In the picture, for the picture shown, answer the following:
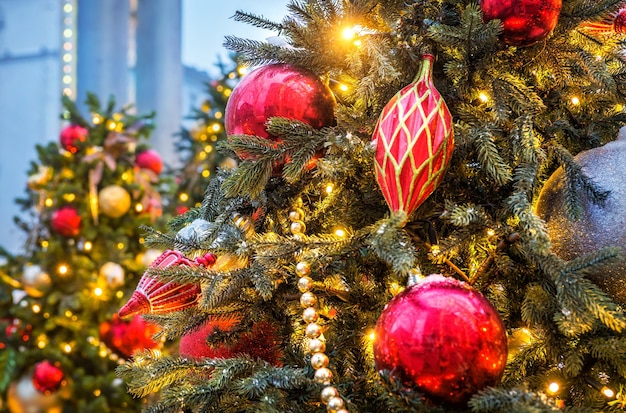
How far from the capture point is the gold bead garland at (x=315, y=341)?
605 mm

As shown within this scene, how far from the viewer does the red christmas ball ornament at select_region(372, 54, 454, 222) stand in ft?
2.00

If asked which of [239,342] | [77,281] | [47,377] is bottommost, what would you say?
[47,377]

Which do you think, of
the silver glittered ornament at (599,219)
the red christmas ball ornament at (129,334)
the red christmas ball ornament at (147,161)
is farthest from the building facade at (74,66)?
the silver glittered ornament at (599,219)

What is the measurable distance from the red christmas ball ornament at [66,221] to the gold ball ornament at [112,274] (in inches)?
6.4

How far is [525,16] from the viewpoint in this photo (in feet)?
2.22

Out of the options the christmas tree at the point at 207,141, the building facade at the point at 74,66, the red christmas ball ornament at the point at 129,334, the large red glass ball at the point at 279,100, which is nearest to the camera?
the large red glass ball at the point at 279,100

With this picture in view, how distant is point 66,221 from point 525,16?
1.70 m

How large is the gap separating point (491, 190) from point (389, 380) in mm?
286

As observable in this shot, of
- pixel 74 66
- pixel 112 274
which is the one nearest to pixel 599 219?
pixel 112 274

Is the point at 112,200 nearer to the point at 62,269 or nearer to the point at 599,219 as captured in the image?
the point at 62,269

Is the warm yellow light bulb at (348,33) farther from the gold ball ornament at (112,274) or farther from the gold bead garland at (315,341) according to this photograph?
the gold ball ornament at (112,274)

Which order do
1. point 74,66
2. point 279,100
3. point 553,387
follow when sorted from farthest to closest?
point 74,66 → point 279,100 → point 553,387

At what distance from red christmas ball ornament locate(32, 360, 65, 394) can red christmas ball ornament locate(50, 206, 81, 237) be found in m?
0.42

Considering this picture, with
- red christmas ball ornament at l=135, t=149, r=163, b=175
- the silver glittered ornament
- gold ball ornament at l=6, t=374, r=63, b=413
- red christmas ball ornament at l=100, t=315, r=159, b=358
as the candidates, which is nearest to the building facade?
red christmas ball ornament at l=135, t=149, r=163, b=175
